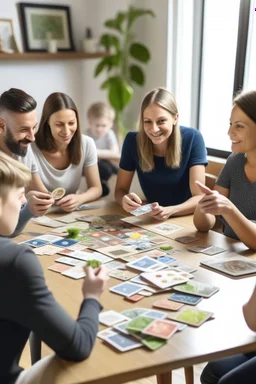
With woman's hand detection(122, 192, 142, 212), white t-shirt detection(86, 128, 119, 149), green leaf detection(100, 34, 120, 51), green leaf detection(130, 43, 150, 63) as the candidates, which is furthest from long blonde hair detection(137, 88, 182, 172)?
green leaf detection(100, 34, 120, 51)

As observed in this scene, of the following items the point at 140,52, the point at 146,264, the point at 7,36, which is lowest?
the point at 146,264

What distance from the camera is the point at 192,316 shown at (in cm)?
148

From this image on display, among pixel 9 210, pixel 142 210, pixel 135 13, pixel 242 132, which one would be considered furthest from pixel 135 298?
pixel 135 13

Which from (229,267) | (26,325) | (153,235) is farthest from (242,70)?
(26,325)

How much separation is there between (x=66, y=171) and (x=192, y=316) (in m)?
1.50

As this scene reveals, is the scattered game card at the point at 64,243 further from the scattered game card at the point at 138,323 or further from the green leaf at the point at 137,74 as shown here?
the green leaf at the point at 137,74

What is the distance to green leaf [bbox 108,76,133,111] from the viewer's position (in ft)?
14.5

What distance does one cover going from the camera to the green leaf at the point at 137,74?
4.35 m

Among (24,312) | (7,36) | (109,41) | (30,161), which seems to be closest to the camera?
(24,312)

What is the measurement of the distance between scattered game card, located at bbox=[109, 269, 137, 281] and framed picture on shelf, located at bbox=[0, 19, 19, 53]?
122 inches

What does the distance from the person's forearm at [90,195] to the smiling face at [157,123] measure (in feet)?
1.54

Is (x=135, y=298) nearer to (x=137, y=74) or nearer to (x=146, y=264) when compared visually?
(x=146, y=264)

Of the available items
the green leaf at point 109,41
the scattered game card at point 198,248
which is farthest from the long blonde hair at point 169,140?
the green leaf at point 109,41

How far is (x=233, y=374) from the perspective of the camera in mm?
1568
